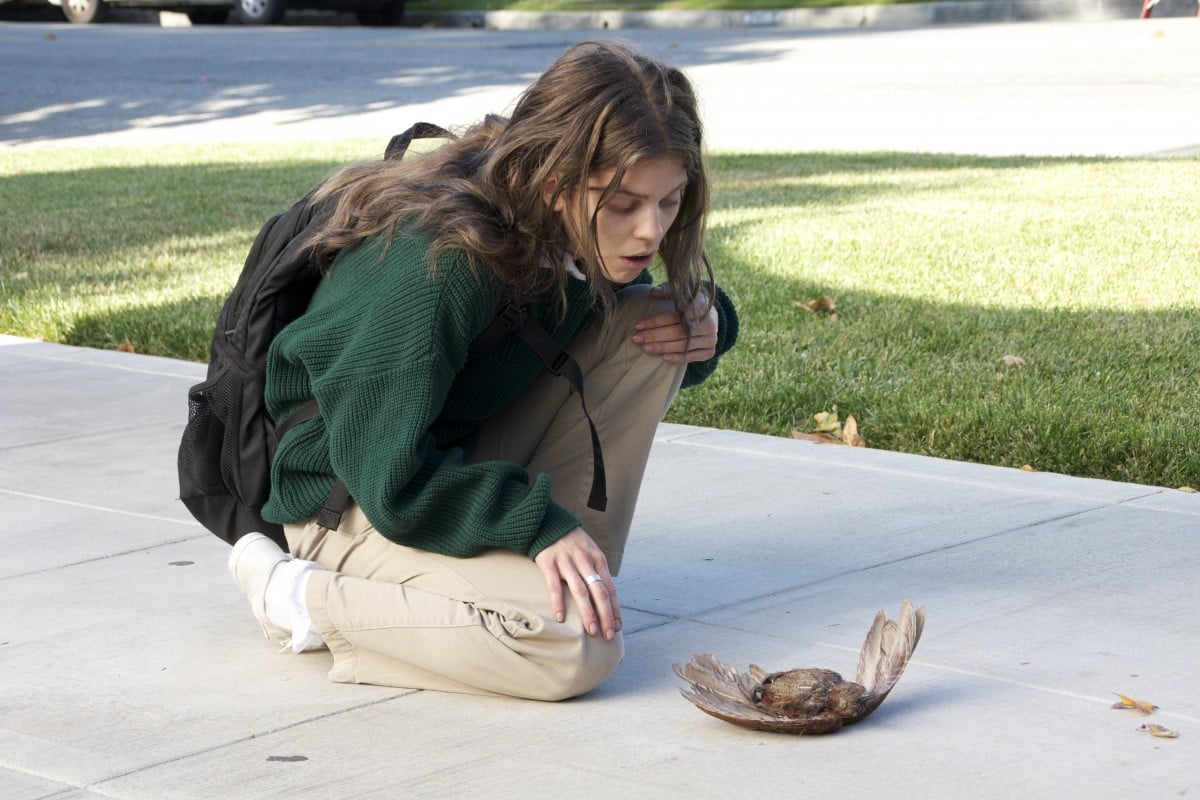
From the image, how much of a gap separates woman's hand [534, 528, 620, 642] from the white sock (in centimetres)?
49

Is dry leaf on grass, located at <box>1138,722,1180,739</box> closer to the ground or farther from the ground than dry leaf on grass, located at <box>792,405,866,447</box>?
farther from the ground

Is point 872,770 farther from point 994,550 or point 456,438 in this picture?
point 994,550

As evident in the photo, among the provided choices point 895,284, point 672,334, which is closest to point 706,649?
point 672,334

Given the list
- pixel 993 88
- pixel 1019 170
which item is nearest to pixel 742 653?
pixel 1019 170

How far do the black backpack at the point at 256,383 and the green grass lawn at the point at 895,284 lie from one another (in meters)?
1.97

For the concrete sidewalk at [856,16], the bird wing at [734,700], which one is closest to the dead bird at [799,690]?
the bird wing at [734,700]

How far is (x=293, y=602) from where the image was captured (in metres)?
3.09

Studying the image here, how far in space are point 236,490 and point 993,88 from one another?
491 inches

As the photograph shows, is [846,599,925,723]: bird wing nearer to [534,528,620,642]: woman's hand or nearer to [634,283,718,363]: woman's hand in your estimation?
[534,528,620,642]: woman's hand

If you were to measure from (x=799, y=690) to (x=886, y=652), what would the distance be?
0.22 m

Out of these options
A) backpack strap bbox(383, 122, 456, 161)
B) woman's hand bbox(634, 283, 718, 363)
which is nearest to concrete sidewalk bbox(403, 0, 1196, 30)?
woman's hand bbox(634, 283, 718, 363)

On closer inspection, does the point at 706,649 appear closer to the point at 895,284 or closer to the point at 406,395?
the point at 406,395

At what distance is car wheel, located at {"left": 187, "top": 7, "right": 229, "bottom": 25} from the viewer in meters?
26.4

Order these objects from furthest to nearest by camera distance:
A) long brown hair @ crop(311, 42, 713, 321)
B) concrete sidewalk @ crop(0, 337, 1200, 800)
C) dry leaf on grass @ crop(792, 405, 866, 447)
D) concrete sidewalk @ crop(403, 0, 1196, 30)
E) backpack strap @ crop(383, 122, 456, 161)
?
concrete sidewalk @ crop(403, 0, 1196, 30) → dry leaf on grass @ crop(792, 405, 866, 447) → backpack strap @ crop(383, 122, 456, 161) → long brown hair @ crop(311, 42, 713, 321) → concrete sidewalk @ crop(0, 337, 1200, 800)
